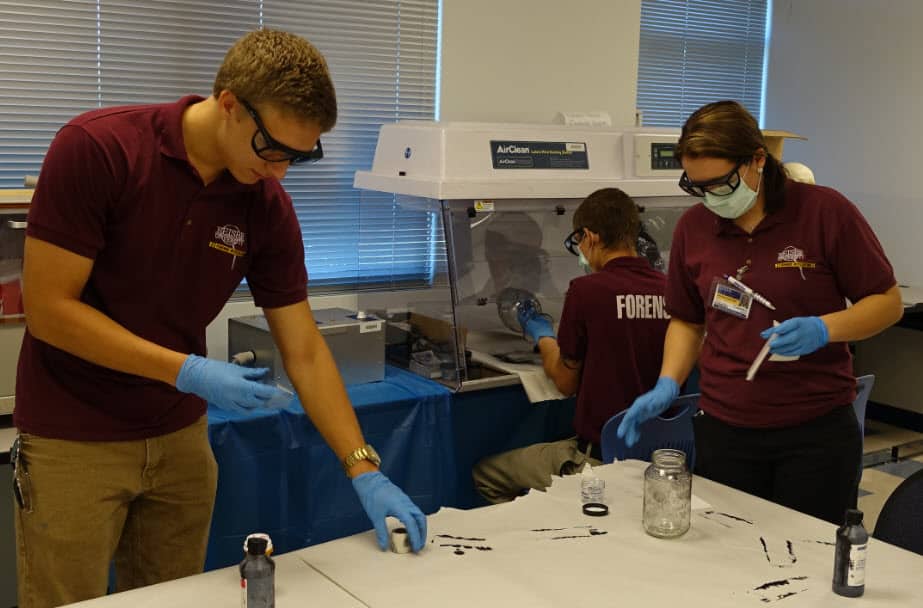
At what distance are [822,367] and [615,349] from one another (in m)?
0.76

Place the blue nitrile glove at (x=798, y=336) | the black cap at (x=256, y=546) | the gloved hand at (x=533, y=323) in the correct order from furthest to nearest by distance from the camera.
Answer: the gloved hand at (x=533, y=323) < the blue nitrile glove at (x=798, y=336) < the black cap at (x=256, y=546)

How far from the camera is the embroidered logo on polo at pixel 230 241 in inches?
65.6

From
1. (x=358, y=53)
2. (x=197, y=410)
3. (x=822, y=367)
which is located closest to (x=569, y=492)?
(x=822, y=367)

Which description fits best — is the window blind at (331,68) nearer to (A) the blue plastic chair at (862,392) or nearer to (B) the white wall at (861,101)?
(A) the blue plastic chair at (862,392)

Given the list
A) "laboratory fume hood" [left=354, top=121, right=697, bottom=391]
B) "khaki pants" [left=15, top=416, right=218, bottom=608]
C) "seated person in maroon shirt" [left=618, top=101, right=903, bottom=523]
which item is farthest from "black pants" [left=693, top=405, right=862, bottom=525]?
"khaki pants" [left=15, top=416, right=218, bottom=608]

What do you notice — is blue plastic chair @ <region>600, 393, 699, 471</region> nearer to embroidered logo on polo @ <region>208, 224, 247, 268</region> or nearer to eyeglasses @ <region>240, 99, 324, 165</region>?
embroidered logo on polo @ <region>208, 224, 247, 268</region>

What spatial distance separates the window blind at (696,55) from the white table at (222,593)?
393 centimetres

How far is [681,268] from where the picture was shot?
90.3 inches

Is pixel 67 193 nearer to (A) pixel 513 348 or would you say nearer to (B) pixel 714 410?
(B) pixel 714 410

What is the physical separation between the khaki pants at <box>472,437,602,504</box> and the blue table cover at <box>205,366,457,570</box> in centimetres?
12

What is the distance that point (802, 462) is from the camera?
2.07 m

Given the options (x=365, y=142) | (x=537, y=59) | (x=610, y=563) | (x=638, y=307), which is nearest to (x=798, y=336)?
(x=610, y=563)

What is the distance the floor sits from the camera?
4082 mm

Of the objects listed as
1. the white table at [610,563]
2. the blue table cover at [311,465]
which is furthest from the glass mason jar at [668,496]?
the blue table cover at [311,465]
